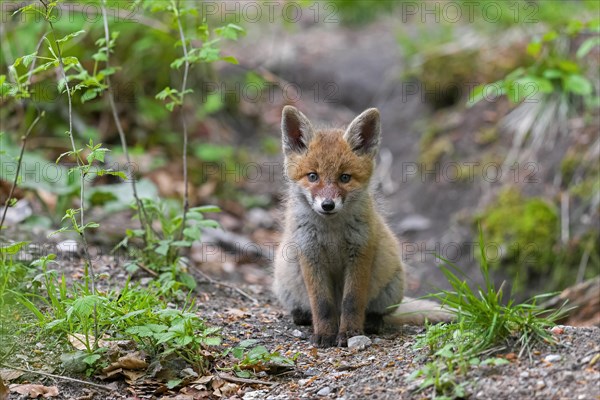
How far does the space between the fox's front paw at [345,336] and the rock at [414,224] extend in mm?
3909

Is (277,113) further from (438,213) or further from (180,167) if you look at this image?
(438,213)

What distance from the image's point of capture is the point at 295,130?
5516 millimetres

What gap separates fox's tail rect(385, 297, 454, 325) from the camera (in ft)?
17.8

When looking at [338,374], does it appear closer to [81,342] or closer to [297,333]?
[297,333]

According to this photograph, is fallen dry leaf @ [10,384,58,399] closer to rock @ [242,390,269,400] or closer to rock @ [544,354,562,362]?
rock @ [242,390,269,400]

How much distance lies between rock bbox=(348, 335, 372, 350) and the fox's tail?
501mm

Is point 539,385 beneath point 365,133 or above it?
beneath

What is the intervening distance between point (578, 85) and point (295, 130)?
3929 mm

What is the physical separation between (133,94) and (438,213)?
4267 millimetres

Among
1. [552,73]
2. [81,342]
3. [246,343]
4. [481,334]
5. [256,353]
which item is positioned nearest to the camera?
[481,334]

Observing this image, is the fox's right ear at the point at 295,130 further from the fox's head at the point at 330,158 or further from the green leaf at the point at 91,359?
the green leaf at the point at 91,359

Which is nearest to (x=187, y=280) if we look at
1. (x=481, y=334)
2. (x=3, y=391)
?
(x=3, y=391)

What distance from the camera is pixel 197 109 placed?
10.4 meters

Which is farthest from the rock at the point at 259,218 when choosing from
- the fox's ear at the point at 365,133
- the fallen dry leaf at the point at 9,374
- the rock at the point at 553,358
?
the rock at the point at 553,358
